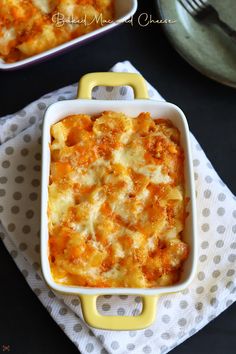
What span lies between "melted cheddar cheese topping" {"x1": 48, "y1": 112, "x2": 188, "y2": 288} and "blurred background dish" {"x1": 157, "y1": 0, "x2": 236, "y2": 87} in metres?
0.27

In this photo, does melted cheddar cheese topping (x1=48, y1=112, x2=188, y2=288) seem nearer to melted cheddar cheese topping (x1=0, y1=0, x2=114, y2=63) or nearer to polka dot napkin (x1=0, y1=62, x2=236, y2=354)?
polka dot napkin (x1=0, y1=62, x2=236, y2=354)

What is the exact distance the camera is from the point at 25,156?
158 centimetres

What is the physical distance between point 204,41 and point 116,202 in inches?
23.7

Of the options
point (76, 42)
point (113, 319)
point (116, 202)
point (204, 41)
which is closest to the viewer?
point (113, 319)

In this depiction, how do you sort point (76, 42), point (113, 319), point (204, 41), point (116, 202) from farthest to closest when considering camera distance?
point (204, 41) < point (76, 42) < point (116, 202) < point (113, 319)

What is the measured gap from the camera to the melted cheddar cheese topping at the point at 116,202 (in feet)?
4.49

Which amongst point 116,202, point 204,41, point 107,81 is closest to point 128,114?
point 107,81

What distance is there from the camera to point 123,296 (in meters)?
1.47

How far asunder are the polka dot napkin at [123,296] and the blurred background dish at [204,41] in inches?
8.9

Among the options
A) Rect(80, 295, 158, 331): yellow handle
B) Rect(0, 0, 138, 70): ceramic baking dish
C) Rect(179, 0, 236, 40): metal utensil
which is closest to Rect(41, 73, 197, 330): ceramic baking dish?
Rect(80, 295, 158, 331): yellow handle

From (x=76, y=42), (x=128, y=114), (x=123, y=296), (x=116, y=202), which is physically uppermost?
(x=76, y=42)

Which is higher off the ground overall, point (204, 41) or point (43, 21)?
point (43, 21)

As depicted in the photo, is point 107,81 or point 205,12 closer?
point 107,81

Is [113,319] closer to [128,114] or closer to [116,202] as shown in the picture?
[116,202]
